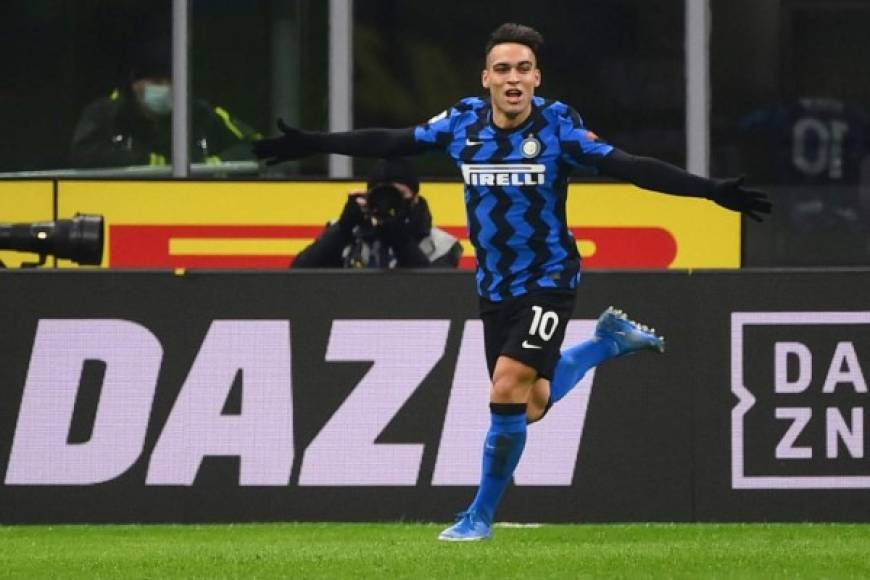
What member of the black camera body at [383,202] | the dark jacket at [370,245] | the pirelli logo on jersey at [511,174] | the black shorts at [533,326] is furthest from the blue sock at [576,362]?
the black camera body at [383,202]

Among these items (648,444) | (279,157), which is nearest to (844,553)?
(648,444)

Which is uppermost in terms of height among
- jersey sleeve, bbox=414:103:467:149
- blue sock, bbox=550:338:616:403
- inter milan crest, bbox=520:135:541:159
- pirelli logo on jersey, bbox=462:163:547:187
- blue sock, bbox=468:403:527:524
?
jersey sleeve, bbox=414:103:467:149

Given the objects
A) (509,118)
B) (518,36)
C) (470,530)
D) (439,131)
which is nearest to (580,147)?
(509,118)

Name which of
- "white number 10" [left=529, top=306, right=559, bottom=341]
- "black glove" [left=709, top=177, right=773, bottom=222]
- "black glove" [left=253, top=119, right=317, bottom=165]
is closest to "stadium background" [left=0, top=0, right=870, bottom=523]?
"black glove" [left=253, top=119, right=317, bottom=165]

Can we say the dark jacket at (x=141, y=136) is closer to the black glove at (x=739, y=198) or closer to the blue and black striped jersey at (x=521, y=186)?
the blue and black striped jersey at (x=521, y=186)

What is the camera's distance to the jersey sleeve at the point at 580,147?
9023 mm

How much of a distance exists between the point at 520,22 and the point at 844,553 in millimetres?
5882

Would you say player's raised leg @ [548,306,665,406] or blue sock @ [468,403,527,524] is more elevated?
player's raised leg @ [548,306,665,406]

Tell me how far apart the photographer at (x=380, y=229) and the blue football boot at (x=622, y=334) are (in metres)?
1.33

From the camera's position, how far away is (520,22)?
13.9 metres

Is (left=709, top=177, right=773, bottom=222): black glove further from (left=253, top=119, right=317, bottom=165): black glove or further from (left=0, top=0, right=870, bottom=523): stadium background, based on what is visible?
(left=0, top=0, right=870, bottom=523): stadium background

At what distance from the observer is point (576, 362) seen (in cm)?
976

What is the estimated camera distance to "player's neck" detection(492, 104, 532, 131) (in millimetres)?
9094

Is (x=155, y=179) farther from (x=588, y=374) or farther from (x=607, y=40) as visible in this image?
(x=588, y=374)
